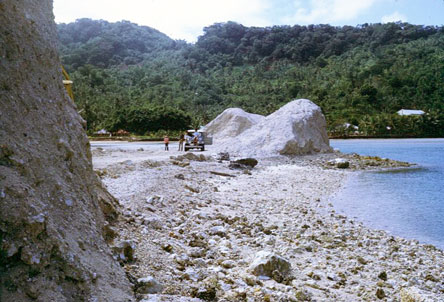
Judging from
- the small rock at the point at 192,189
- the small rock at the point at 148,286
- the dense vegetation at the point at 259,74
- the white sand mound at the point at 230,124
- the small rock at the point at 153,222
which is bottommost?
the small rock at the point at 192,189

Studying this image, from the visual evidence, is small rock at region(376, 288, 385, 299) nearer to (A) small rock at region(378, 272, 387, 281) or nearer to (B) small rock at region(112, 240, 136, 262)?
(A) small rock at region(378, 272, 387, 281)

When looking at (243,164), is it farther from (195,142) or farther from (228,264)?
(228,264)

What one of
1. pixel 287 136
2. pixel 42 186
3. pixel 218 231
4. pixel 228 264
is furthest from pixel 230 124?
pixel 42 186

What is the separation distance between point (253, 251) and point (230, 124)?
29.8 meters

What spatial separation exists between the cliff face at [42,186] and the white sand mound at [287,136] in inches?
734

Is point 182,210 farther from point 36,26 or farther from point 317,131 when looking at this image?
point 317,131

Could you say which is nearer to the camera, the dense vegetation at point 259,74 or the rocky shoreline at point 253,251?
the rocky shoreline at point 253,251

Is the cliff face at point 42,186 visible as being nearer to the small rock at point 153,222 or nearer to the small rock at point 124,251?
the small rock at point 124,251

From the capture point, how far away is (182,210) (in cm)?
682

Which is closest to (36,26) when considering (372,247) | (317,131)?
(372,247)

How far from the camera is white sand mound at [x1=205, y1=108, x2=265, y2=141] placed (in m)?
34.2

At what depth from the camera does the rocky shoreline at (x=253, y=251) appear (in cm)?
375

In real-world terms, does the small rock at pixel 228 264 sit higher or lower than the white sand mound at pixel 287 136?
lower

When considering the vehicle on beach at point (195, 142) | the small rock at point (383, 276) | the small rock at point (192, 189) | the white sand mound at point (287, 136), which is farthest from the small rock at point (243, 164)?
the small rock at point (383, 276)
